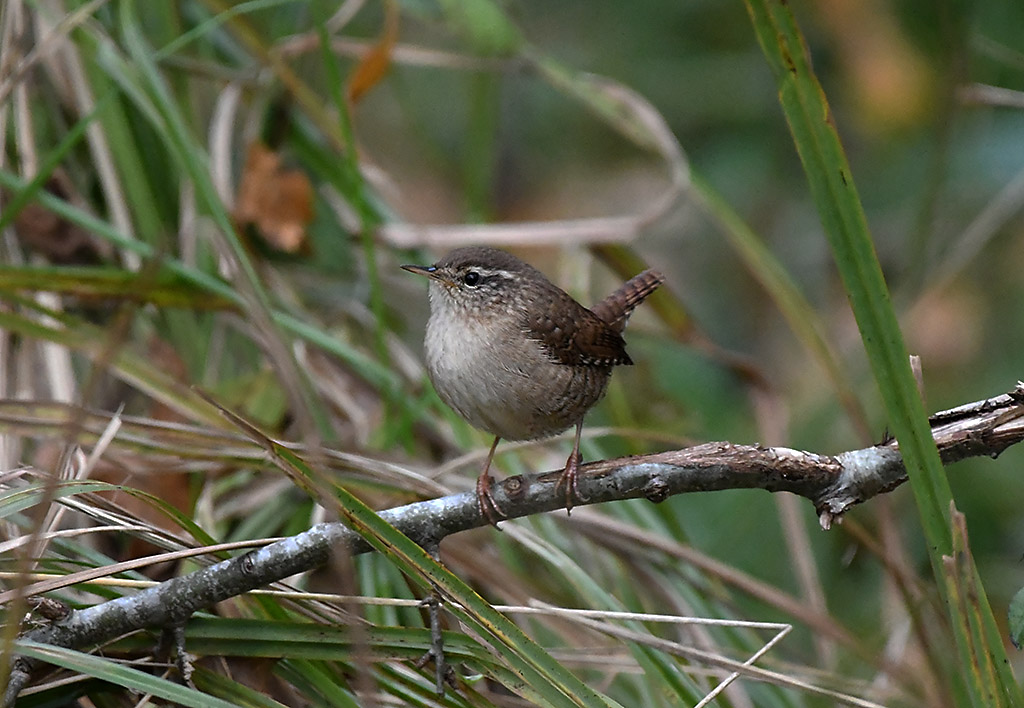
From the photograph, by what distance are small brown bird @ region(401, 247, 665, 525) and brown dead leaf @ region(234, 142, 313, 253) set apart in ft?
1.98

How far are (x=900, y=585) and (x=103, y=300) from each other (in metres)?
2.09

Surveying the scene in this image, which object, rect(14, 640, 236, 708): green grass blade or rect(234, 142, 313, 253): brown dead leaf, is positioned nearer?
rect(14, 640, 236, 708): green grass blade

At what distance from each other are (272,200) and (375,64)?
55 cm

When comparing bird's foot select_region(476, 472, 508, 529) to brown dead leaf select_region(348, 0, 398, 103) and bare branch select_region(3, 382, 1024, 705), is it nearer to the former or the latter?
bare branch select_region(3, 382, 1024, 705)

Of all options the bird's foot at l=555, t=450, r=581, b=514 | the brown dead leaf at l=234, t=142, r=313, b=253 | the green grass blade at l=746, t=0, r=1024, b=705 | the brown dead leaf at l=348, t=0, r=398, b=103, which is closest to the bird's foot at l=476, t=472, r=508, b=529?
the bird's foot at l=555, t=450, r=581, b=514

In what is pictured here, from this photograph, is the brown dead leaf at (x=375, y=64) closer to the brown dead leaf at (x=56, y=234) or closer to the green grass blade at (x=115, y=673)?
the brown dead leaf at (x=56, y=234)

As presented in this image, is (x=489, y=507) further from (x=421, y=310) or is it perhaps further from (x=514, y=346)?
(x=421, y=310)

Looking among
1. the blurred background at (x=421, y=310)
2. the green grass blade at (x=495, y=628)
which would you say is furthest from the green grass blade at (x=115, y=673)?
the green grass blade at (x=495, y=628)

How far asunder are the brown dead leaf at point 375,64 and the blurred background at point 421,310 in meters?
0.01

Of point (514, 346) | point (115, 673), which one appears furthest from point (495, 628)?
point (514, 346)

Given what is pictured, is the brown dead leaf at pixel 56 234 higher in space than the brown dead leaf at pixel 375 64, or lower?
lower

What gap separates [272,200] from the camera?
3.33 meters

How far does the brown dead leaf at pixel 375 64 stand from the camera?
3357 millimetres

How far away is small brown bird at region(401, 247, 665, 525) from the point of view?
2.45 m
